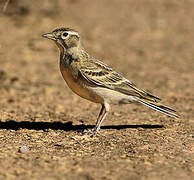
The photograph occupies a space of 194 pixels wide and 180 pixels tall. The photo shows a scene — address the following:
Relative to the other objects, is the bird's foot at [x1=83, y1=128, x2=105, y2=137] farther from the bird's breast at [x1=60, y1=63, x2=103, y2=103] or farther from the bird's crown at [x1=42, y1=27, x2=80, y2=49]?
the bird's crown at [x1=42, y1=27, x2=80, y2=49]

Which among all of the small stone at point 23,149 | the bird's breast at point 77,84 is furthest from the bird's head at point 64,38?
the small stone at point 23,149

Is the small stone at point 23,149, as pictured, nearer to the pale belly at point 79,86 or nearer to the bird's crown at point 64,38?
the pale belly at point 79,86

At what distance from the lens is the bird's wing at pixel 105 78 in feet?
27.8

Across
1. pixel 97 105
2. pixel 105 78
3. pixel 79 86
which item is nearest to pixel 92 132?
pixel 79 86

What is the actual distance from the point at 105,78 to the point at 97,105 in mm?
2859

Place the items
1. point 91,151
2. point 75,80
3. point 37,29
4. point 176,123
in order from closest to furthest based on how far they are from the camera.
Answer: point 91,151, point 75,80, point 176,123, point 37,29

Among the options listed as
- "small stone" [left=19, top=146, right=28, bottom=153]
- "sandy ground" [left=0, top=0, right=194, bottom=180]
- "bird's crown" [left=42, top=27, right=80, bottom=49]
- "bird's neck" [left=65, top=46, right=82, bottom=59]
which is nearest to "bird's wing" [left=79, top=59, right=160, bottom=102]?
"bird's neck" [left=65, top=46, right=82, bottom=59]

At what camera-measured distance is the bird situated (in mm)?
8461

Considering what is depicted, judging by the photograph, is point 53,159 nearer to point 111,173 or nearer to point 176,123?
point 111,173

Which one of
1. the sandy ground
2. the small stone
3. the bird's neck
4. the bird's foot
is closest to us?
the sandy ground

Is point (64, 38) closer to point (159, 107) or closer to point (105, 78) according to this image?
point (105, 78)

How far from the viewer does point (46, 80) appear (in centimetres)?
1344

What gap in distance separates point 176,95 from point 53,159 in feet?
19.2

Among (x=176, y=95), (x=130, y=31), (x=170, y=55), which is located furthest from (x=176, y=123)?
(x=130, y=31)
